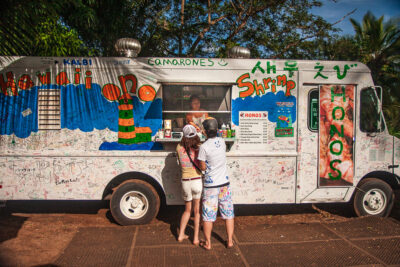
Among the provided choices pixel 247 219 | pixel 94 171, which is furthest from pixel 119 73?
pixel 247 219

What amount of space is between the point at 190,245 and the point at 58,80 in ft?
11.5

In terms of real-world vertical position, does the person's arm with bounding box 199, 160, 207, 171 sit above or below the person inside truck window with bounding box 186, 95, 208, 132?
below

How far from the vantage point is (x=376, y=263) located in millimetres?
4109

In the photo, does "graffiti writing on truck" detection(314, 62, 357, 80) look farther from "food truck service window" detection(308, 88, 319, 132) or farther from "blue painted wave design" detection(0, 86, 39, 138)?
"blue painted wave design" detection(0, 86, 39, 138)

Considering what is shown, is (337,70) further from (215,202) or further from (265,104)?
(215,202)

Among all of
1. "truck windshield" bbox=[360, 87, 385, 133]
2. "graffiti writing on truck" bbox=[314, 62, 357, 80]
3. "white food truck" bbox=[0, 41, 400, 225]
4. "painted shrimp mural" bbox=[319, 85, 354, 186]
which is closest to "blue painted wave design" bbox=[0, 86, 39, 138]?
"white food truck" bbox=[0, 41, 400, 225]

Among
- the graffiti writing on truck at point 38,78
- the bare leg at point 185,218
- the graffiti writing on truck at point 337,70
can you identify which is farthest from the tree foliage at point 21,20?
the graffiti writing on truck at point 337,70

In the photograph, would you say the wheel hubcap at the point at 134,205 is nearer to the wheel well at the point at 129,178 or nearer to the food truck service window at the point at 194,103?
the wheel well at the point at 129,178

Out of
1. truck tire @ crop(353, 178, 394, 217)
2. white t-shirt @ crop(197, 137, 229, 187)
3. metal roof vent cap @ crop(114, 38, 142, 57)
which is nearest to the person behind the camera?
white t-shirt @ crop(197, 137, 229, 187)

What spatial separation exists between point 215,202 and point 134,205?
1.69 metres

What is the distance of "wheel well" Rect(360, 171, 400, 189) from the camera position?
221 inches

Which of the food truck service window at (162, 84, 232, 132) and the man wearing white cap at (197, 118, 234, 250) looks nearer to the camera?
the man wearing white cap at (197, 118, 234, 250)

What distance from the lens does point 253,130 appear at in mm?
5363

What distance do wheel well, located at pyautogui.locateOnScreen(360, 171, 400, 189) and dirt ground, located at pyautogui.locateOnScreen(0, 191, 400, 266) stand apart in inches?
26.3
